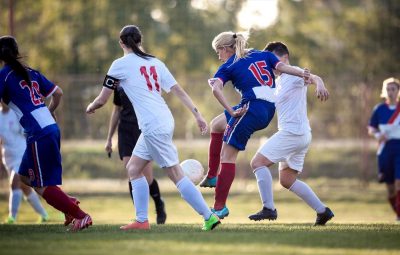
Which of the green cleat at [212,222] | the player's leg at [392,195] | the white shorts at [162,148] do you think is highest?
the white shorts at [162,148]

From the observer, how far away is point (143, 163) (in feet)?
30.1

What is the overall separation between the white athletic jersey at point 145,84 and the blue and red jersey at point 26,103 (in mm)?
854

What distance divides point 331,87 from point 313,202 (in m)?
13.0

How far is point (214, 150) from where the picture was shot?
34.0 feet

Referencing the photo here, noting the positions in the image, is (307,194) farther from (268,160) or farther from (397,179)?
(397,179)

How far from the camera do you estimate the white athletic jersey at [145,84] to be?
888 centimetres

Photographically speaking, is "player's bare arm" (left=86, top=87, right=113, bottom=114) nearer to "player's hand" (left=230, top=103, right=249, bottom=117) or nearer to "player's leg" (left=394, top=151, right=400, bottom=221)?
"player's hand" (left=230, top=103, right=249, bottom=117)

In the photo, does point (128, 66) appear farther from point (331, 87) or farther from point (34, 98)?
point (331, 87)

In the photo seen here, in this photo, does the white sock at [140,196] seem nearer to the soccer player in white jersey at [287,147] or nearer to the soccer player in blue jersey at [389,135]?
the soccer player in white jersey at [287,147]

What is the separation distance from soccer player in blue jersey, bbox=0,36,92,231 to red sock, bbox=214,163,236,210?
1.57 m

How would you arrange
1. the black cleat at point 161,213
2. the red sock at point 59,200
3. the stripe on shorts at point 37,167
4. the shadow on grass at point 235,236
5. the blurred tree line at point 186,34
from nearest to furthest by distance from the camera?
the shadow on grass at point 235,236, the stripe on shorts at point 37,167, the red sock at point 59,200, the black cleat at point 161,213, the blurred tree line at point 186,34

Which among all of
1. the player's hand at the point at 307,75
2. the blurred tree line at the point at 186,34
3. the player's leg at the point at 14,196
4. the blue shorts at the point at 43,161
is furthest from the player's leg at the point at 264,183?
the blurred tree line at the point at 186,34

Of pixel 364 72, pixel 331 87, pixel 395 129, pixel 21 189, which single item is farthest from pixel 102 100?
pixel 364 72

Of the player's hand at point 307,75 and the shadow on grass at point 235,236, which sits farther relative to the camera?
the player's hand at point 307,75
